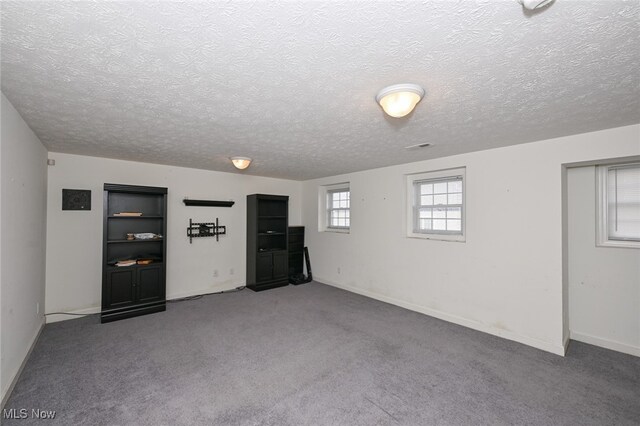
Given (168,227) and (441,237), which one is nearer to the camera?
(441,237)

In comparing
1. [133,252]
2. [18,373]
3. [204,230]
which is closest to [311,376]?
[18,373]

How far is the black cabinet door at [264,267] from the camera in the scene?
526 cm

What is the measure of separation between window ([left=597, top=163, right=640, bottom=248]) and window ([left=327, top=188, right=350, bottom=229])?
3681 millimetres

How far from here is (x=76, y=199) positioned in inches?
150

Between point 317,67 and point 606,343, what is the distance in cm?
420

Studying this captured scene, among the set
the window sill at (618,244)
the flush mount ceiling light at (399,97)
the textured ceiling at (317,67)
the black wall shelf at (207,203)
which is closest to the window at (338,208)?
the black wall shelf at (207,203)

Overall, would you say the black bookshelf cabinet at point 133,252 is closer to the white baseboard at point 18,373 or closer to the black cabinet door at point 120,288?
the black cabinet door at point 120,288

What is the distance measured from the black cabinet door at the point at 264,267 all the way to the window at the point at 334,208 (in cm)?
134

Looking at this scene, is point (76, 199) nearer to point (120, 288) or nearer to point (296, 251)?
point (120, 288)

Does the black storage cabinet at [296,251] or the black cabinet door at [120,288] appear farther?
the black storage cabinet at [296,251]

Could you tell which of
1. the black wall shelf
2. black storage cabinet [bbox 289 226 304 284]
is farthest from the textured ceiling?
black storage cabinet [bbox 289 226 304 284]

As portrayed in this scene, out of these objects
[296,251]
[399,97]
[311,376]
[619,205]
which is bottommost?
[311,376]

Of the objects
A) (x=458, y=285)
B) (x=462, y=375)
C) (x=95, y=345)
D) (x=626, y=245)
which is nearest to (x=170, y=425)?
(x=95, y=345)

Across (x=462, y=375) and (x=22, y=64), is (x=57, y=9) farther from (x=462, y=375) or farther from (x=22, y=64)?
(x=462, y=375)
